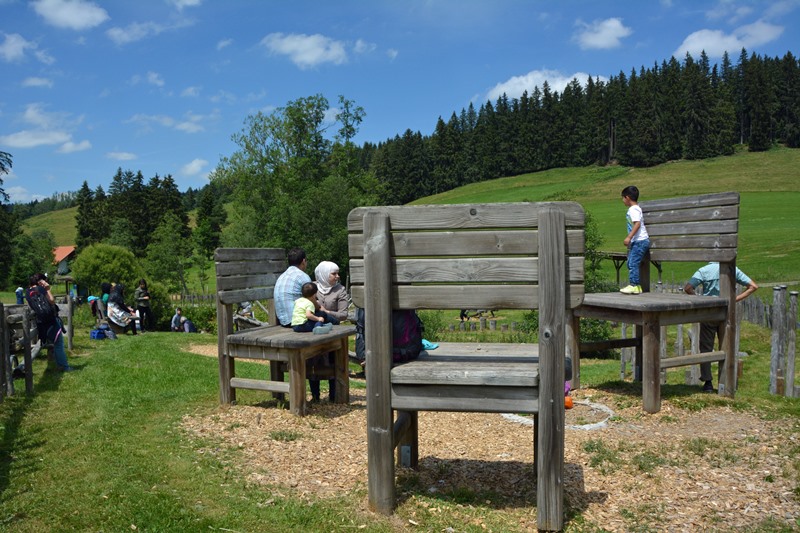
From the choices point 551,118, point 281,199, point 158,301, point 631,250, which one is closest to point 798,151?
point 551,118

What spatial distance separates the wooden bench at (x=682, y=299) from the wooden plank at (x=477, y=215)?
Result: 3051 millimetres

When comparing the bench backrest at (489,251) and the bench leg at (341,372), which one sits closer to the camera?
the bench backrest at (489,251)

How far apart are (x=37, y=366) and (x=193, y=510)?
28.4ft

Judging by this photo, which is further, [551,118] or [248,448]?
[551,118]

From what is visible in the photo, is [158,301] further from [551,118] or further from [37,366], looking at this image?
[551,118]

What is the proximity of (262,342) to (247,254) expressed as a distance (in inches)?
50.0

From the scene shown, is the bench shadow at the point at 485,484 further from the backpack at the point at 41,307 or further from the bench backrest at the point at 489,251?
the backpack at the point at 41,307

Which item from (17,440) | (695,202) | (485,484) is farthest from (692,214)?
(17,440)

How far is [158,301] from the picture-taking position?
3048 centimetres

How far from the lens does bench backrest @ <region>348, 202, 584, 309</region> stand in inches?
144

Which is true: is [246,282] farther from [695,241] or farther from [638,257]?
[695,241]

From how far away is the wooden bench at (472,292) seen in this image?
368cm

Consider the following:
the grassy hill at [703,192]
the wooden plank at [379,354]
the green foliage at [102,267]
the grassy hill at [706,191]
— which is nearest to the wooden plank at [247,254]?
the wooden plank at [379,354]

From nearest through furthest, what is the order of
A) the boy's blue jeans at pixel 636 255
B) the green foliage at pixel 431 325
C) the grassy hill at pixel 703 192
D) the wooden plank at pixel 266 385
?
the wooden plank at pixel 266 385 < the boy's blue jeans at pixel 636 255 < the green foliage at pixel 431 325 < the grassy hill at pixel 703 192
